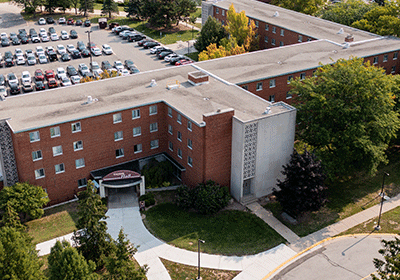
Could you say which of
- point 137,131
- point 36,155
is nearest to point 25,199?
point 36,155

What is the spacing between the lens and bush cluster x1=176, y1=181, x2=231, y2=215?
53.3m

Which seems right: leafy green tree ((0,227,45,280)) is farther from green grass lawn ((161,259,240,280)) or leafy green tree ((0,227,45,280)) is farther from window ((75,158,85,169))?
window ((75,158,85,169))

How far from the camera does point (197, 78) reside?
62188 millimetres

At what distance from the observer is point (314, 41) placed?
79.2 meters

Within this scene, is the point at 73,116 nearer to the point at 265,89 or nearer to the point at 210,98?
the point at 210,98

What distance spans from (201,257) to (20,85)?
5467 cm

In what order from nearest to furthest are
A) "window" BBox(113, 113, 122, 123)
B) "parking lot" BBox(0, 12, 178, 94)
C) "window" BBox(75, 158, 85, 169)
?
"window" BBox(75, 158, 85, 169)
"window" BBox(113, 113, 122, 123)
"parking lot" BBox(0, 12, 178, 94)

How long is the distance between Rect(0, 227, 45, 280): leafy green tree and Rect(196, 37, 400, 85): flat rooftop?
3503 centimetres

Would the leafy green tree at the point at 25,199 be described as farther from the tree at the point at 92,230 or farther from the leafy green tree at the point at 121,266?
the leafy green tree at the point at 121,266

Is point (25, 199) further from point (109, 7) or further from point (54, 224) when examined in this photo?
point (109, 7)

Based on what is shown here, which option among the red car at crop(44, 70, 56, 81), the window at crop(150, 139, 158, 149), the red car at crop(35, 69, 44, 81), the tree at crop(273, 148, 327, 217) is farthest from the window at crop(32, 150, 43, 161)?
the red car at crop(44, 70, 56, 81)

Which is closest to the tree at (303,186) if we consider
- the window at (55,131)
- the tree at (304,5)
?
the window at (55,131)

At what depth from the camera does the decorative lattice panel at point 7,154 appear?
2050 inches

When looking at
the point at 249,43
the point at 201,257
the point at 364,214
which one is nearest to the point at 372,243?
the point at 364,214
